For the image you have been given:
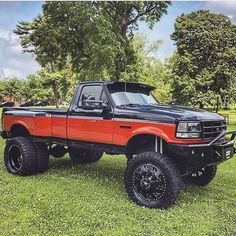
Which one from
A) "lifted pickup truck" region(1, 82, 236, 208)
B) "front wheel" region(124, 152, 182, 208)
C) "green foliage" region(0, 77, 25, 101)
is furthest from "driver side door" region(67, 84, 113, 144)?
"green foliage" region(0, 77, 25, 101)

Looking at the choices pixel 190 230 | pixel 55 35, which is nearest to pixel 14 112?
pixel 190 230

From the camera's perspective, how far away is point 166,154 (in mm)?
6738

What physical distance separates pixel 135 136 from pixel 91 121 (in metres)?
1.02

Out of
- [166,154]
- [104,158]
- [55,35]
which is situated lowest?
[104,158]

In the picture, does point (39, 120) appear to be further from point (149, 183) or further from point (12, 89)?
point (12, 89)

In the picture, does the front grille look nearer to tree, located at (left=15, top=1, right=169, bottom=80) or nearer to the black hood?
the black hood

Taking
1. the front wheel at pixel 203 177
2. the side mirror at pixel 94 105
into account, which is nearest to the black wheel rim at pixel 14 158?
the side mirror at pixel 94 105

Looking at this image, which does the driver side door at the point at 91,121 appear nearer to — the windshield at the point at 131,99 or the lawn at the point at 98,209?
the windshield at the point at 131,99

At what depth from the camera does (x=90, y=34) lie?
911 inches

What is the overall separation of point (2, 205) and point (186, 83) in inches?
899

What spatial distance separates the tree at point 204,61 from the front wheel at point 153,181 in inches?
852

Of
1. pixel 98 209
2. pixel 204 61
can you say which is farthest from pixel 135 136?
pixel 204 61

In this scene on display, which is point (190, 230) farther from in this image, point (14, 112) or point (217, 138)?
point (14, 112)

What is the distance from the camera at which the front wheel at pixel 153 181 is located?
20.1 ft
